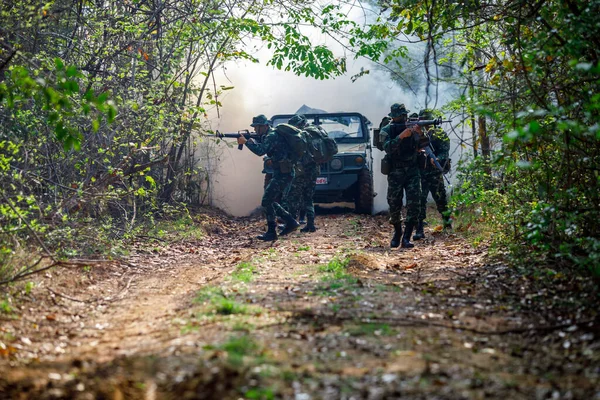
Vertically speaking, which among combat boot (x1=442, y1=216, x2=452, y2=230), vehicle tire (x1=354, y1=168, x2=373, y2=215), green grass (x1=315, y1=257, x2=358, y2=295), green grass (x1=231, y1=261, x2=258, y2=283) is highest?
vehicle tire (x1=354, y1=168, x2=373, y2=215)

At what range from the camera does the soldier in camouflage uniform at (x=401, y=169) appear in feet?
29.6

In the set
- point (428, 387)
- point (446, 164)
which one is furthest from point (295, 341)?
point (446, 164)

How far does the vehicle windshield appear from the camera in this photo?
14.0 metres

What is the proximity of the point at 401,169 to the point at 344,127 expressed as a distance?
5025 millimetres

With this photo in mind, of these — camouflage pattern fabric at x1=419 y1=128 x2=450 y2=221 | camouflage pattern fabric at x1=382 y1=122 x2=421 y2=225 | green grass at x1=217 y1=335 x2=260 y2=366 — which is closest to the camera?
green grass at x1=217 y1=335 x2=260 y2=366

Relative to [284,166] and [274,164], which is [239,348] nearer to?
[284,166]

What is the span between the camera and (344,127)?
14.0m

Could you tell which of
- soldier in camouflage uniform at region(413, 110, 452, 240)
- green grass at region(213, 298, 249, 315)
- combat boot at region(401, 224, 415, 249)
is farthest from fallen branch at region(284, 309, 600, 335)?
soldier in camouflage uniform at region(413, 110, 452, 240)

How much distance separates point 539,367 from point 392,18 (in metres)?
5.03

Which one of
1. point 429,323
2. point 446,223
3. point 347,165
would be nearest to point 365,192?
point 347,165

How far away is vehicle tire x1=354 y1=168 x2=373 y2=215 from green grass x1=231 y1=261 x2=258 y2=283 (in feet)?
20.2

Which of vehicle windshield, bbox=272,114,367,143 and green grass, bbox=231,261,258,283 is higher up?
vehicle windshield, bbox=272,114,367,143

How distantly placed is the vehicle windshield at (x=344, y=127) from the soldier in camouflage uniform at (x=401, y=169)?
4.72 m

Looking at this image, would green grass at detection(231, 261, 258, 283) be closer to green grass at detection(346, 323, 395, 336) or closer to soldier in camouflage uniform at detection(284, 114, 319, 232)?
green grass at detection(346, 323, 395, 336)
